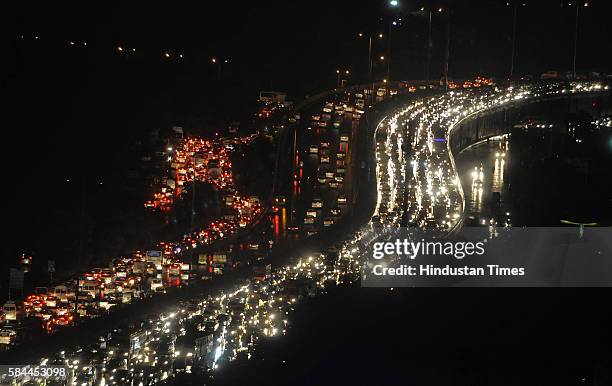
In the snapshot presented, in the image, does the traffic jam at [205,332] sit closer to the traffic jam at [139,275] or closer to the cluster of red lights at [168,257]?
the traffic jam at [139,275]

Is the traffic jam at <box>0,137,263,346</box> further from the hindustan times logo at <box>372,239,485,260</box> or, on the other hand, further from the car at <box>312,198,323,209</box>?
the hindustan times logo at <box>372,239,485,260</box>

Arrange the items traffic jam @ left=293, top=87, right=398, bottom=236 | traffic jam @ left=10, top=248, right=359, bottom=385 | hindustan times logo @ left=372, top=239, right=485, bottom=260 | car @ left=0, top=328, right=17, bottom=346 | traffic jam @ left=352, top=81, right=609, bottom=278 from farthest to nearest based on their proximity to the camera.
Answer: traffic jam @ left=293, top=87, right=398, bottom=236 → traffic jam @ left=352, top=81, right=609, bottom=278 → car @ left=0, top=328, right=17, bottom=346 → traffic jam @ left=10, top=248, right=359, bottom=385 → hindustan times logo @ left=372, top=239, right=485, bottom=260

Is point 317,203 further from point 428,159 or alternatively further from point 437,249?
point 437,249

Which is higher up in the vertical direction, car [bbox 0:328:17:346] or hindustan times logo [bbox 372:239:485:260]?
hindustan times logo [bbox 372:239:485:260]

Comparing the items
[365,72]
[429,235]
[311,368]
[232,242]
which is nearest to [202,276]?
[232,242]

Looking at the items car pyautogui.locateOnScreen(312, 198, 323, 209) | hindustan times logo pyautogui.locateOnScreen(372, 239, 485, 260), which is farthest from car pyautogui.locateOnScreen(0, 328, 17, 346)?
car pyautogui.locateOnScreen(312, 198, 323, 209)

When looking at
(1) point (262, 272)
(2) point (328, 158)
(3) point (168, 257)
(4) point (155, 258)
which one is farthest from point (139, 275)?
(2) point (328, 158)

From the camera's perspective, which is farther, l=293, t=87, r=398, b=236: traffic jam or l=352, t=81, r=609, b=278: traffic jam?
l=293, t=87, r=398, b=236: traffic jam

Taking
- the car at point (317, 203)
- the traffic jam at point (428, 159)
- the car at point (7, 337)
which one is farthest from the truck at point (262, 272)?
the car at point (7, 337)

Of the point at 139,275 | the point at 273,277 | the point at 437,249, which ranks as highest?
the point at 437,249
